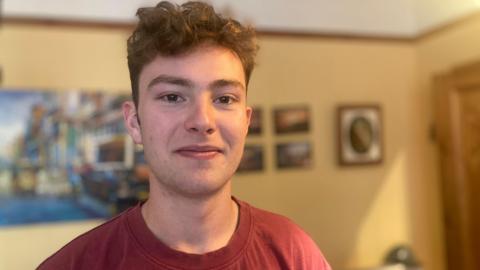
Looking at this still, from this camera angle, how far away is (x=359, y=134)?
264 cm

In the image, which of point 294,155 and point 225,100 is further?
point 294,155

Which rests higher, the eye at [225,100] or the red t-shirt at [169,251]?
the eye at [225,100]

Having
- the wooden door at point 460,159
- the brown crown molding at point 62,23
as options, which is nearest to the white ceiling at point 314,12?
the brown crown molding at point 62,23

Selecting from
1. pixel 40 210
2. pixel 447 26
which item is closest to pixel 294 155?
pixel 447 26

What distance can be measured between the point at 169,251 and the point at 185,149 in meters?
0.22

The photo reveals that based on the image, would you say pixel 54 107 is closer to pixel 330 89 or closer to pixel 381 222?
pixel 330 89

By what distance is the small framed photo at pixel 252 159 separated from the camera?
244cm

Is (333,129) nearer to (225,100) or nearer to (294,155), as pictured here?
(294,155)

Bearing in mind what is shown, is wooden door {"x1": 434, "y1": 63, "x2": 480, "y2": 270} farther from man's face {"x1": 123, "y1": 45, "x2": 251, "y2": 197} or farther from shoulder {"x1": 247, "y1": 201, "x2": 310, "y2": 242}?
man's face {"x1": 123, "y1": 45, "x2": 251, "y2": 197}

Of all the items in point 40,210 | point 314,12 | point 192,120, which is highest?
point 314,12

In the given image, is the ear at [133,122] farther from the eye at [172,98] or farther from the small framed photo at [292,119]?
the small framed photo at [292,119]

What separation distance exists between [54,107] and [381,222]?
196cm

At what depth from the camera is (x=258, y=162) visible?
246 centimetres

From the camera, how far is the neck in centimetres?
96
